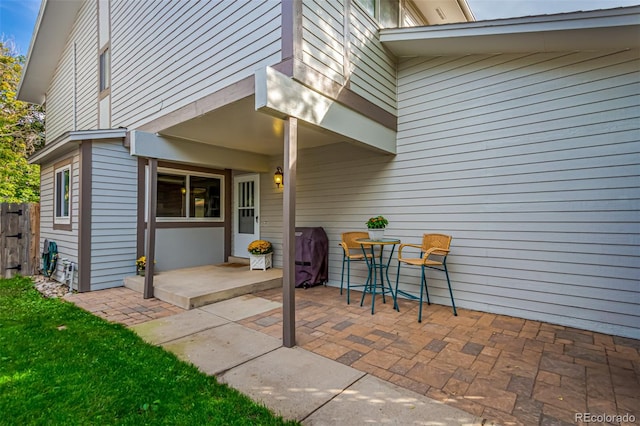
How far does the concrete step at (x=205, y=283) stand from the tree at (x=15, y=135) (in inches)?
271

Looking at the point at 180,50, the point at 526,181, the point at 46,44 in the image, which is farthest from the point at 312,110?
the point at 46,44

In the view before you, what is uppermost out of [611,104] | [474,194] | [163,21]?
[163,21]

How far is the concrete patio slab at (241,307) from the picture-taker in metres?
3.83

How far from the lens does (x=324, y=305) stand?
4191mm

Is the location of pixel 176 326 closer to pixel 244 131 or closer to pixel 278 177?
pixel 244 131

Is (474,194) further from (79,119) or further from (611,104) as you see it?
(79,119)

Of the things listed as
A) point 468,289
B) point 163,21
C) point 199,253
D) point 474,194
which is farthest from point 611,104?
point 199,253

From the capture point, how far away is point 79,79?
7.99 metres

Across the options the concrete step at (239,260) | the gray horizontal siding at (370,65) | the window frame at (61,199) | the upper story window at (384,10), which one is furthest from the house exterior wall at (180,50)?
the concrete step at (239,260)

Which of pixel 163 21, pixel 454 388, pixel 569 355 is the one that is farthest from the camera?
pixel 163 21

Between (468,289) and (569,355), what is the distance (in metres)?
1.38

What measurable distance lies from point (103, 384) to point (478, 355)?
3.01m

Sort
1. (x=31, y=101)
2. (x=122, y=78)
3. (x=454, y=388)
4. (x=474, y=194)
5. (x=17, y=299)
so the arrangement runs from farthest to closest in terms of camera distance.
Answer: (x=31, y=101), (x=122, y=78), (x=17, y=299), (x=474, y=194), (x=454, y=388)

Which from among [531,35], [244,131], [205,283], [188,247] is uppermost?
[531,35]
